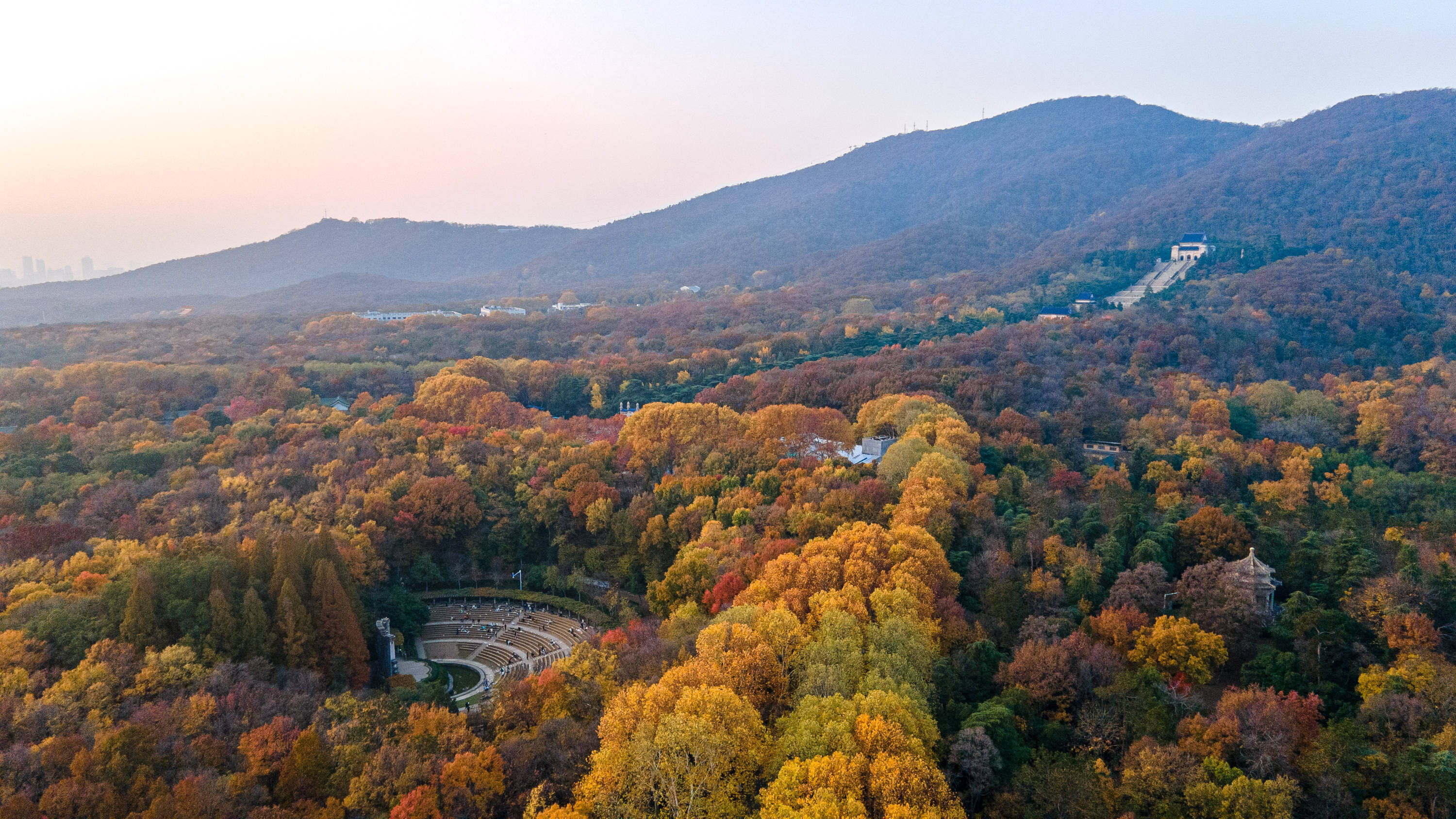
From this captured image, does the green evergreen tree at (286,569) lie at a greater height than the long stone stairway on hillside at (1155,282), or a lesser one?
lesser

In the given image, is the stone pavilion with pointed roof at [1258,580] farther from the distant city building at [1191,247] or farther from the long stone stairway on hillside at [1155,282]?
the distant city building at [1191,247]

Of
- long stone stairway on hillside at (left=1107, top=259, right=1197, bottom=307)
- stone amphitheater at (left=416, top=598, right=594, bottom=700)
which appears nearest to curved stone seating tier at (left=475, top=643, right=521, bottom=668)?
stone amphitheater at (left=416, top=598, right=594, bottom=700)

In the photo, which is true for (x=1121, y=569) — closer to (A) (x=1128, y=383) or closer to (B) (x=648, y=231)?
(A) (x=1128, y=383)

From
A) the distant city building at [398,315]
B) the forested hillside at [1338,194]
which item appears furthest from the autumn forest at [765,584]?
the distant city building at [398,315]

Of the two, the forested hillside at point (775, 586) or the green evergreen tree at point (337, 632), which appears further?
the green evergreen tree at point (337, 632)

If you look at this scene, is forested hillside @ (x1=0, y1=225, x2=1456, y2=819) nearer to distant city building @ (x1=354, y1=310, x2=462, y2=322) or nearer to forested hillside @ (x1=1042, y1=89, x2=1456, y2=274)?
forested hillside @ (x1=1042, y1=89, x2=1456, y2=274)
